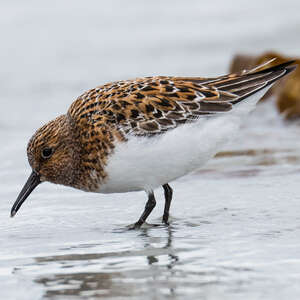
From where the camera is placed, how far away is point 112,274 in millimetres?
5145

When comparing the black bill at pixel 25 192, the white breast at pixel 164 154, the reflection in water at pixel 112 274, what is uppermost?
the white breast at pixel 164 154

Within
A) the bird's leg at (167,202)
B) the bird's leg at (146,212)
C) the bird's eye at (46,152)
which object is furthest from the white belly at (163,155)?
the bird's eye at (46,152)

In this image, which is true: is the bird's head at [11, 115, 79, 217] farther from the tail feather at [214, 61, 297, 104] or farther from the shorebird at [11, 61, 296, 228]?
the tail feather at [214, 61, 297, 104]

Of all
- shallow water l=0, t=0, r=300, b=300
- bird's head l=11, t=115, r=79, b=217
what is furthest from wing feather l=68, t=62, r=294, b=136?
shallow water l=0, t=0, r=300, b=300

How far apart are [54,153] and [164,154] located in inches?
42.7

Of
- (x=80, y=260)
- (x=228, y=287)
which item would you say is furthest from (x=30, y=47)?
(x=228, y=287)

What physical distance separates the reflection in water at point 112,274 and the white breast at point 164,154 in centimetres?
72

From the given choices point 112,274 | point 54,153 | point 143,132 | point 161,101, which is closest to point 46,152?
point 54,153

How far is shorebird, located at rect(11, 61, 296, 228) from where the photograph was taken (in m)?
6.44

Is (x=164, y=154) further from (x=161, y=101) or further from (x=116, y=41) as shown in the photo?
(x=116, y=41)

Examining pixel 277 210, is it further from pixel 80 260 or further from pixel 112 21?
pixel 112 21

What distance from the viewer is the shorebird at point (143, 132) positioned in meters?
6.44

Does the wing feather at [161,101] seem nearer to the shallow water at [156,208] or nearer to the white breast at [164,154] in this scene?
the white breast at [164,154]

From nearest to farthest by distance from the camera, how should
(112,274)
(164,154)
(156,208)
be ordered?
(112,274)
(164,154)
(156,208)
